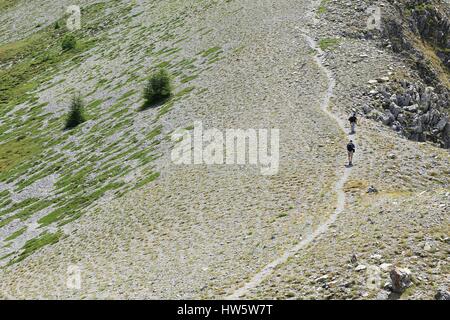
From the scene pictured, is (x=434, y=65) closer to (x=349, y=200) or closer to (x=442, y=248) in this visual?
(x=349, y=200)

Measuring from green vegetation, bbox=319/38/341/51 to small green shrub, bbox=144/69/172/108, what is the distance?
2124cm

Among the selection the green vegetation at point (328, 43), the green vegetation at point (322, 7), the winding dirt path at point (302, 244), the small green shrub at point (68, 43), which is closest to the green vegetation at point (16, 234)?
the winding dirt path at point (302, 244)

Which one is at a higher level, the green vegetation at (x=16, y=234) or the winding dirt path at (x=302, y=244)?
the winding dirt path at (x=302, y=244)

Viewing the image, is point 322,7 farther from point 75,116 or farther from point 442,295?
point 442,295

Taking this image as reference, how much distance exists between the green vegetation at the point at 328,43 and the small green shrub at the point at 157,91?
21.2 meters

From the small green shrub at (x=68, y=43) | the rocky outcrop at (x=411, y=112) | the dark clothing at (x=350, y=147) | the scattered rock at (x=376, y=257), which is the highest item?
the scattered rock at (x=376, y=257)

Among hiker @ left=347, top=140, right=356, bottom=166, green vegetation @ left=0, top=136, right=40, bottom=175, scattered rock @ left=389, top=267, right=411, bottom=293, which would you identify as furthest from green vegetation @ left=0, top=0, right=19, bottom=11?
scattered rock @ left=389, top=267, right=411, bottom=293

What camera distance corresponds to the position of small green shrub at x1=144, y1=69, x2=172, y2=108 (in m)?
76.5

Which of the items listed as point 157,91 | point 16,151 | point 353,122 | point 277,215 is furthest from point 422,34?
point 16,151

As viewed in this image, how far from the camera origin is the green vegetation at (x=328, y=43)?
73250 millimetres

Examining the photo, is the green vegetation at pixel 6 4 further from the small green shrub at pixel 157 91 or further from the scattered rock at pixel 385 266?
the scattered rock at pixel 385 266

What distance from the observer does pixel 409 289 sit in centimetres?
2420

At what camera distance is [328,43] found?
74875 millimetres

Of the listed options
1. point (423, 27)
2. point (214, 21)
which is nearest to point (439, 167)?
point (423, 27)
